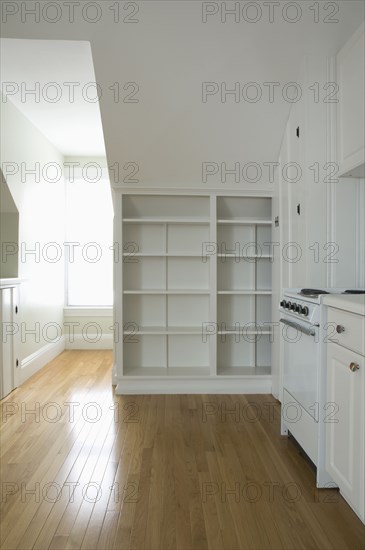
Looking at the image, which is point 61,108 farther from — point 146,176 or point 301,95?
point 301,95

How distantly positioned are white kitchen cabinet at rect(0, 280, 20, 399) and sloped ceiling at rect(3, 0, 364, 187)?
1331mm

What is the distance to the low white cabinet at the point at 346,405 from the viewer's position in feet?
5.02

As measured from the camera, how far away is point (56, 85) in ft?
10.9

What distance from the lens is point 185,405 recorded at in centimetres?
311

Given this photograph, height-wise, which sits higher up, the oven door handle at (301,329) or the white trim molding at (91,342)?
the oven door handle at (301,329)

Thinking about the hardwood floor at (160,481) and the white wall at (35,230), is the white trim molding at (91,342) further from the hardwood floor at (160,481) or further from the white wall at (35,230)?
the hardwood floor at (160,481)

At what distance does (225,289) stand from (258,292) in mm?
355

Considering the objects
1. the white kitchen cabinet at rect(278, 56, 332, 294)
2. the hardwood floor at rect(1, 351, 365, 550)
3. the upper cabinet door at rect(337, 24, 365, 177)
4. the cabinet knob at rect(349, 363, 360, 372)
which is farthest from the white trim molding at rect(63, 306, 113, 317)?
the cabinet knob at rect(349, 363, 360, 372)

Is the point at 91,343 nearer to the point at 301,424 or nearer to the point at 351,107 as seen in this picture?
the point at 301,424

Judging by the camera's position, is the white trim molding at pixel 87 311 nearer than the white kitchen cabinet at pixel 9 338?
No

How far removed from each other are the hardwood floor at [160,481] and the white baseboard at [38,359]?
0.63 m

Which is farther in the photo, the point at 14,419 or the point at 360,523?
the point at 14,419

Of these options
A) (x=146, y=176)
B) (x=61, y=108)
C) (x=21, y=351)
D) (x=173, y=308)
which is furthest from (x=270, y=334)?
(x=61, y=108)

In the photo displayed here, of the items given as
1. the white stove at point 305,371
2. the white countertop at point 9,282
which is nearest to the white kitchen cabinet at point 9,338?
the white countertop at point 9,282
